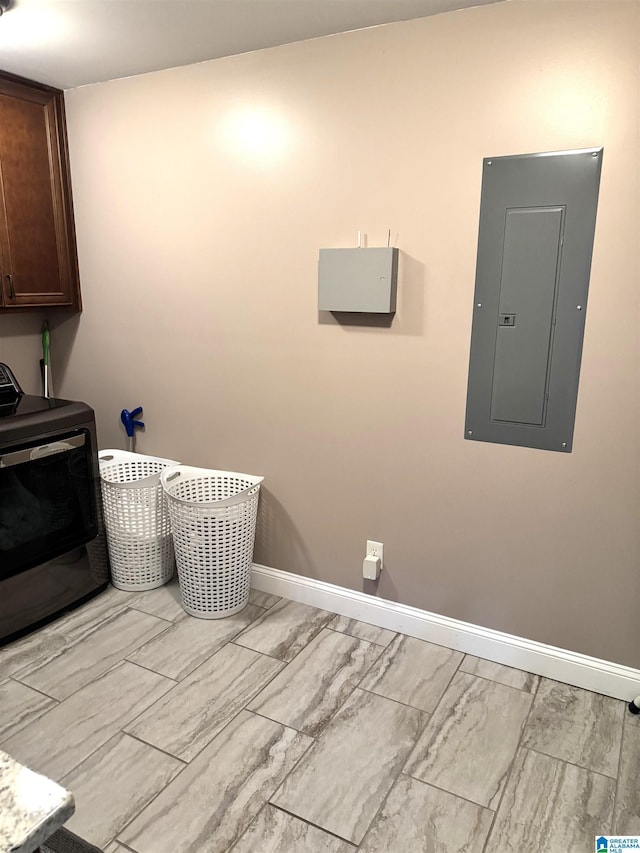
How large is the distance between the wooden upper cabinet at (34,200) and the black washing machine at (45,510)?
442 mm

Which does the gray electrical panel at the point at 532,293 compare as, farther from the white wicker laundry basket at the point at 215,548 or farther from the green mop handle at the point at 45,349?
the green mop handle at the point at 45,349

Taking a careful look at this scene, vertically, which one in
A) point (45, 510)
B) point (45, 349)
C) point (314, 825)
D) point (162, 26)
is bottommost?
point (314, 825)

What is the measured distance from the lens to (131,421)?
2943 millimetres

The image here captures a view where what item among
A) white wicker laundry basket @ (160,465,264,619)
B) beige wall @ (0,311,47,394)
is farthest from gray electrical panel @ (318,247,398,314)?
beige wall @ (0,311,47,394)

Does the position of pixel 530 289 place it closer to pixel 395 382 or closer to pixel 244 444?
pixel 395 382

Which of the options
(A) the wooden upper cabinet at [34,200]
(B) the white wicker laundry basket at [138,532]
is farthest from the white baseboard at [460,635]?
(A) the wooden upper cabinet at [34,200]

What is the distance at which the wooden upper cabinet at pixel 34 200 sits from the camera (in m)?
2.58

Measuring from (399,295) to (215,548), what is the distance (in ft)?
4.05

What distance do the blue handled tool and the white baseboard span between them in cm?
90

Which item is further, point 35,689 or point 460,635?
point 460,635

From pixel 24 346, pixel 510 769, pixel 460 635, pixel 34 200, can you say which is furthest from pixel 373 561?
pixel 34 200

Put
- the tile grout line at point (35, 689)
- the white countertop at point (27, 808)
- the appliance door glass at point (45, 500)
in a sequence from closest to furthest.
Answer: the white countertop at point (27, 808), the tile grout line at point (35, 689), the appliance door glass at point (45, 500)

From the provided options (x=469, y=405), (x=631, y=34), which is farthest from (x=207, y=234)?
(x=631, y=34)

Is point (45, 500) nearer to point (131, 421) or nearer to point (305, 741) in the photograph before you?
point (131, 421)
